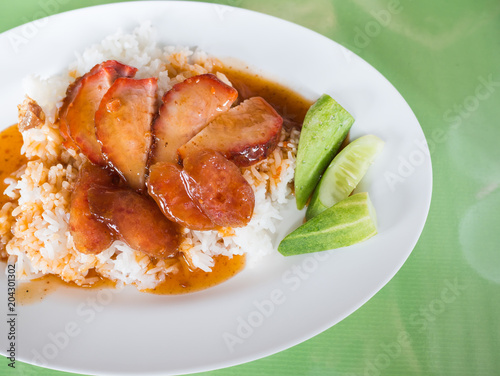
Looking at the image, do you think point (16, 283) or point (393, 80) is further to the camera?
point (393, 80)

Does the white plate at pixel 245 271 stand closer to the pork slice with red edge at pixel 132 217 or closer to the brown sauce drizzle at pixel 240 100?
the brown sauce drizzle at pixel 240 100

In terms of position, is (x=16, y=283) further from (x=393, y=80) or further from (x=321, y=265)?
(x=393, y=80)

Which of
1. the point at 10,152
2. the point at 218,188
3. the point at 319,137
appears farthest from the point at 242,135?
the point at 10,152

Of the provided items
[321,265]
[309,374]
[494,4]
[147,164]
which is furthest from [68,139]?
[494,4]

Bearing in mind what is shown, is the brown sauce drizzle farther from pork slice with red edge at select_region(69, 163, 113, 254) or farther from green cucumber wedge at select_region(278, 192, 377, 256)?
green cucumber wedge at select_region(278, 192, 377, 256)

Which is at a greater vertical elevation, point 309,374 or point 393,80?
point 393,80

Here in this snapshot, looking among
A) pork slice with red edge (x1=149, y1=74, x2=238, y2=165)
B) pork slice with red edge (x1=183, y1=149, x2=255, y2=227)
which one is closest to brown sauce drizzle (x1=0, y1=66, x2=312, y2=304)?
pork slice with red edge (x1=149, y1=74, x2=238, y2=165)

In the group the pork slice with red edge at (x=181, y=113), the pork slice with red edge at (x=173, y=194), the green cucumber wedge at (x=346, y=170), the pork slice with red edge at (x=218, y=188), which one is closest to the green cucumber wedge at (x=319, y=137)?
the green cucumber wedge at (x=346, y=170)

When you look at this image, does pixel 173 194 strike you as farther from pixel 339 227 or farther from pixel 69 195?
pixel 339 227
